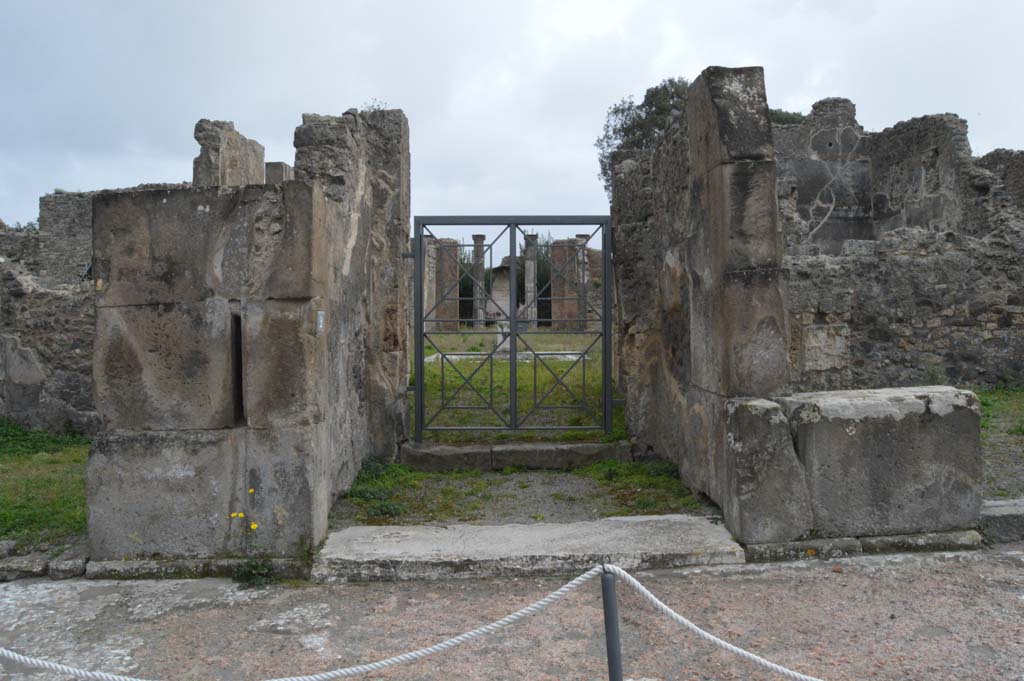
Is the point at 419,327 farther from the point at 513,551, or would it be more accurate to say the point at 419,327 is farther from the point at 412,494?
the point at 513,551

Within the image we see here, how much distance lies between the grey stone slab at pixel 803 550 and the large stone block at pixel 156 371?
3001 mm

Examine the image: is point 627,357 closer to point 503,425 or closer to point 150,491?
point 503,425

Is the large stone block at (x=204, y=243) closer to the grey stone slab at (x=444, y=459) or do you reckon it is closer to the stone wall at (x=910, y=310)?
the grey stone slab at (x=444, y=459)

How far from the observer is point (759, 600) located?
145 inches

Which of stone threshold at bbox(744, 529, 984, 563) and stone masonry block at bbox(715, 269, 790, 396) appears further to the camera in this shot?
stone masonry block at bbox(715, 269, 790, 396)

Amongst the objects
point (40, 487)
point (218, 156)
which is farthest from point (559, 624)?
point (218, 156)

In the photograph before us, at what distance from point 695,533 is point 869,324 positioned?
6.47 metres

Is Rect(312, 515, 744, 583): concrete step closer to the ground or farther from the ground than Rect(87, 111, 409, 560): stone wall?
closer to the ground

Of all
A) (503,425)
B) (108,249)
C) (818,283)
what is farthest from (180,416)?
(818,283)

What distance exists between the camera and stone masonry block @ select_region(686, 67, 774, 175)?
447 centimetres

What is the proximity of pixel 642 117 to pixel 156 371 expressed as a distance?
28451 mm

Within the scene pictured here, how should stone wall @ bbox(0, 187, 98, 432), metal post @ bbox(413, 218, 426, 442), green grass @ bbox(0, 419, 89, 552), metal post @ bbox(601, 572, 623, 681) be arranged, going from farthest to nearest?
stone wall @ bbox(0, 187, 98, 432) < metal post @ bbox(413, 218, 426, 442) < green grass @ bbox(0, 419, 89, 552) < metal post @ bbox(601, 572, 623, 681)

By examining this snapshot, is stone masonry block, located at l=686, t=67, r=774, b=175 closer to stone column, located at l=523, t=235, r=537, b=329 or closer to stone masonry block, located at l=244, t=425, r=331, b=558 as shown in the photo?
stone column, located at l=523, t=235, r=537, b=329

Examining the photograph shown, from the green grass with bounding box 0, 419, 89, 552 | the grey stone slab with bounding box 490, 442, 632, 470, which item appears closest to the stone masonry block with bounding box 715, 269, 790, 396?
the grey stone slab with bounding box 490, 442, 632, 470
